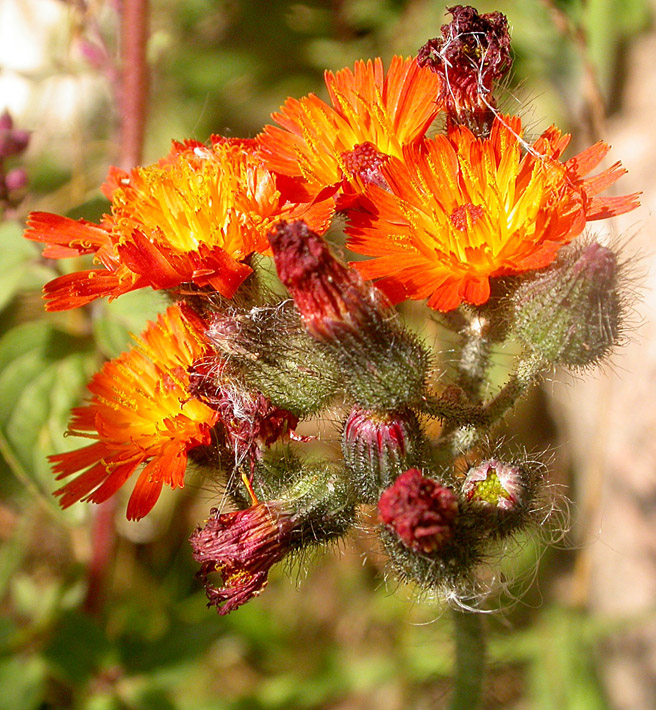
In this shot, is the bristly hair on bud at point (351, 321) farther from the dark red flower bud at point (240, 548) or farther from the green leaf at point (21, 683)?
the green leaf at point (21, 683)

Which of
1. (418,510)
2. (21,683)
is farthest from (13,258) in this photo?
(418,510)

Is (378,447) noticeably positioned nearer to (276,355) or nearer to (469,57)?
(276,355)

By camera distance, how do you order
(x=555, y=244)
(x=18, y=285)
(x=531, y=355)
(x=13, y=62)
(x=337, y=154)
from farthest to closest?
(x=13, y=62) → (x=18, y=285) → (x=337, y=154) → (x=531, y=355) → (x=555, y=244)

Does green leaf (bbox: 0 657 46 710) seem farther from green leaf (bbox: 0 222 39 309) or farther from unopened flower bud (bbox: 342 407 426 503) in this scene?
unopened flower bud (bbox: 342 407 426 503)

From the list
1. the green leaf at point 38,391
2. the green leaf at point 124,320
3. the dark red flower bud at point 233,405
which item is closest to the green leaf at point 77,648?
the green leaf at point 38,391

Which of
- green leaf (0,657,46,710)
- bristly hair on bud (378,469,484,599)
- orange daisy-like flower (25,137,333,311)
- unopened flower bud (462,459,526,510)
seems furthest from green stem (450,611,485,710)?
green leaf (0,657,46,710)

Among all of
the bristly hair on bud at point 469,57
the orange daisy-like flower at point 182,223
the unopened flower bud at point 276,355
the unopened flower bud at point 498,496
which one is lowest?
the unopened flower bud at point 498,496

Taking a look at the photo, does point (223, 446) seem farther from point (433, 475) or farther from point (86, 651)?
point (86, 651)

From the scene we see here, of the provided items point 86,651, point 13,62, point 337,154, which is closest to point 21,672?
point 86,651

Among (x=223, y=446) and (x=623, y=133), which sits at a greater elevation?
(x=223, y=446)
